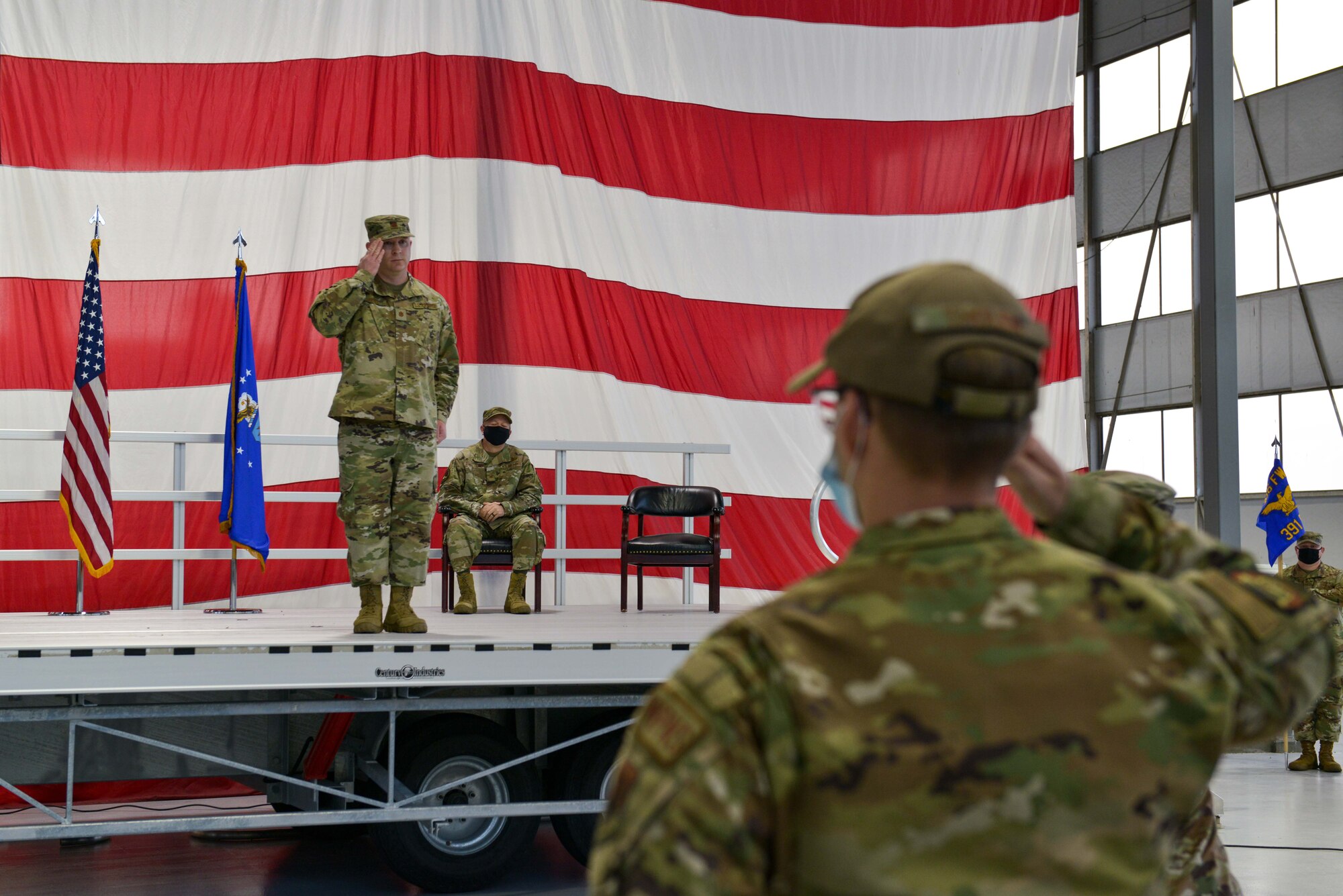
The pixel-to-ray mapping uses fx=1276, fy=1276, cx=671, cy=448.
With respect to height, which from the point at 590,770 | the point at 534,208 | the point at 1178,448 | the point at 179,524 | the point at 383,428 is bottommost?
the point at 590,770

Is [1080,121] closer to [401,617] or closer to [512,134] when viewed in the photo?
[512,134]

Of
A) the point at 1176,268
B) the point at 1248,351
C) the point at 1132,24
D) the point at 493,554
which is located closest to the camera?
the point at 493,554

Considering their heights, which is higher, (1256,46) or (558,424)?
(1256,46)

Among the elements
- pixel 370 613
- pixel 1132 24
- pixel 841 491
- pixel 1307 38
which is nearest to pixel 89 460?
pixel 370 613

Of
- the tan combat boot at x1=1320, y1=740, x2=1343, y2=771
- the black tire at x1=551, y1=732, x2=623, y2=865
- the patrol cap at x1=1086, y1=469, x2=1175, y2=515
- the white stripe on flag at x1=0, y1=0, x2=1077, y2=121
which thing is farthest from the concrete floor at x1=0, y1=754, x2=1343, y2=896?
the white stripe on flag at x1=0, y1=0, x2=1077, y2=121

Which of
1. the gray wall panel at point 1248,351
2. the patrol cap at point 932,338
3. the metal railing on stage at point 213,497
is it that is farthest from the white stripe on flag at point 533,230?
the patrol cap at point 932,338

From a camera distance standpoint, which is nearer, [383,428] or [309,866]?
[383,428]

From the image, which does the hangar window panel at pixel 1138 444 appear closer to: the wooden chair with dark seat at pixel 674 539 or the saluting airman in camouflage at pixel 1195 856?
the wooden chair with dark seat at pixel 674 539

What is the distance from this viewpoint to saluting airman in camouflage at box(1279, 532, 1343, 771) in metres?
8.20

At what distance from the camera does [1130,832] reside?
2.85ft

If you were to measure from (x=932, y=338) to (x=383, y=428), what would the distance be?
3.69m

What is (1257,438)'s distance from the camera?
46.5 ft

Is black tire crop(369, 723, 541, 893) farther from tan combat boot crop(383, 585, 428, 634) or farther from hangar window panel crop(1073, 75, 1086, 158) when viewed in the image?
hangar window panel crop(1073, 75, 1086, 158)

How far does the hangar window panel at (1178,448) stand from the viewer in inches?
589
